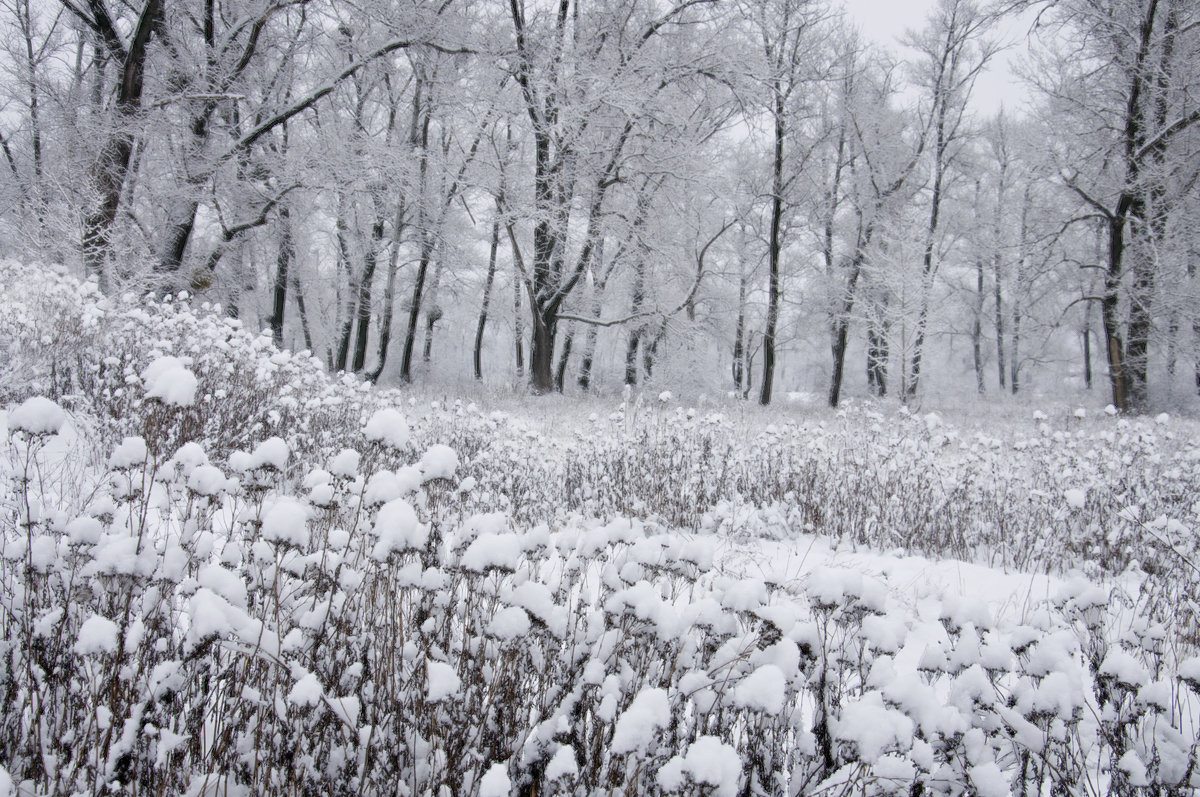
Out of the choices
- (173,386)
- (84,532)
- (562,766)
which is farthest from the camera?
(173,386)

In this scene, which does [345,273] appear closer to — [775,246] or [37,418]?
[775,246]

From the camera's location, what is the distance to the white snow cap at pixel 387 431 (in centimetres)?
164

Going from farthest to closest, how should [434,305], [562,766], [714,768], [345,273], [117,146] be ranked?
[434,305] → [345,273] → [117,146] → [562,766] → [714,768]

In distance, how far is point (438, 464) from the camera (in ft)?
5.75

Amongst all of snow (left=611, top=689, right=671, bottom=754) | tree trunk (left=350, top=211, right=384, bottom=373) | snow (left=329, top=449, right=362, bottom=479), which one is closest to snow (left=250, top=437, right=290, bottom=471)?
snow (left=329, top=449, right=362, bottom=479)

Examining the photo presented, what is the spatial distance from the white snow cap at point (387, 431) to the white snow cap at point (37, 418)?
2.70ft

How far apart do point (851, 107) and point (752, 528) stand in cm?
1731

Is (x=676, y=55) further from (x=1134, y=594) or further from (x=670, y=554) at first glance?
(x=670, y=554)

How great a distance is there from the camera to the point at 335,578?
1646mm

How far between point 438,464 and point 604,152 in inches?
522

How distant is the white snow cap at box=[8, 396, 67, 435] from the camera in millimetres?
1560

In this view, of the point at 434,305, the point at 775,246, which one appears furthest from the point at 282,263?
the point at 775,246

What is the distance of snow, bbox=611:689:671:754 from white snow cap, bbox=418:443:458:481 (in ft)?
2.89

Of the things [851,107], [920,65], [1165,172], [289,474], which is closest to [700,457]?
[289,474]
